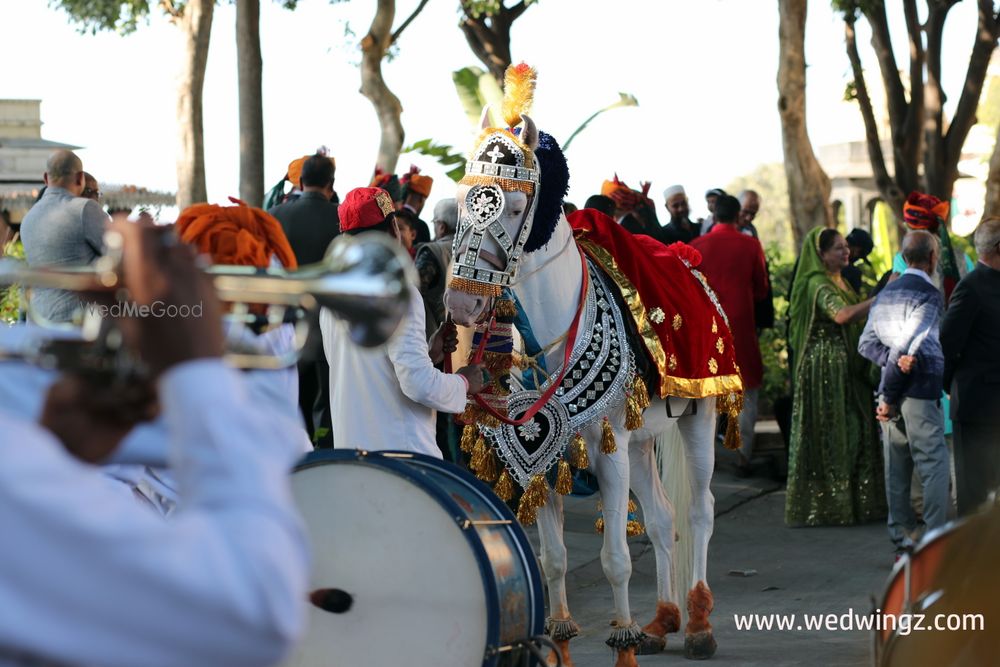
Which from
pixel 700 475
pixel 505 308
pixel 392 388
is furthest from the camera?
pixel 700 475

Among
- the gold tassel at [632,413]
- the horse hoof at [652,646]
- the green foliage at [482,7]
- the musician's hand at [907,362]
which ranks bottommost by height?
the horse hoof at [652,646]

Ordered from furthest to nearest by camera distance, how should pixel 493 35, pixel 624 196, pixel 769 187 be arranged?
pixel 769 187
pixel 493 35
pixel 624 196

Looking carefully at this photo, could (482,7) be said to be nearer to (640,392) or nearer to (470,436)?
(640,392)

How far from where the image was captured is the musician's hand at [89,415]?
6.18ft

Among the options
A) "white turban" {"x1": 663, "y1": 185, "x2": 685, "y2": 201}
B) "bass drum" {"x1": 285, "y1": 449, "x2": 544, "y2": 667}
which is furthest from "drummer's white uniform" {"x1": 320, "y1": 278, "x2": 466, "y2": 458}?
"white turban" {"x1": 663, "y1": 185, "x2": 685, "y2": 201}

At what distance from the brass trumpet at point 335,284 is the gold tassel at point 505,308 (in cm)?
394

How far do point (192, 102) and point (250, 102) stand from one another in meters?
0.90

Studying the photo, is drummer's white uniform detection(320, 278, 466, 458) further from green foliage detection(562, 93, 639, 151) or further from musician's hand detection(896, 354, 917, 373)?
green foliage detection(562, 93, 639, 151)

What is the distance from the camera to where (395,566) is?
4.17 metres

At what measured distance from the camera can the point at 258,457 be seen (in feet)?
5.63

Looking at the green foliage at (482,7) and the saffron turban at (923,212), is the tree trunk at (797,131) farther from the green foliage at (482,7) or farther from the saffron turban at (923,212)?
the saffron turban at (923,212)

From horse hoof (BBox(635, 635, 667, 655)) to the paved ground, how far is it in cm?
4

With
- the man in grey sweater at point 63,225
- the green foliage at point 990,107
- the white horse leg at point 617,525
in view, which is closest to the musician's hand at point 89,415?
the white horse leg at point 617,525

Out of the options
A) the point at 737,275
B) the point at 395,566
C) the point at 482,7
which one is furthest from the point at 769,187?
the point at 395,566
